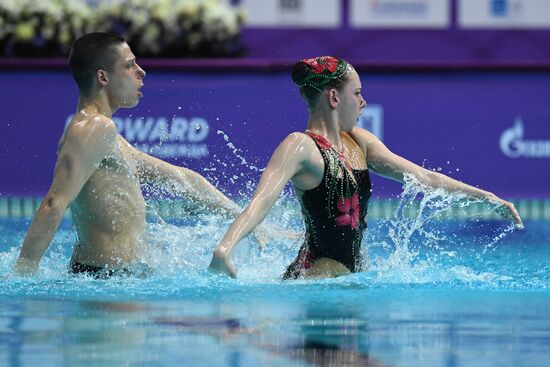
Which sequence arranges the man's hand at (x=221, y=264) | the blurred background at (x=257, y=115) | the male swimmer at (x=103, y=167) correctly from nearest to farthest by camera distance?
the man's hand at (x=221, y=264) < the male swimmer at (x=103, y=167) < the blurred background at (x=257, y=115)

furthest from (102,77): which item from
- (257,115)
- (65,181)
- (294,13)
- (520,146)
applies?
(294,13)

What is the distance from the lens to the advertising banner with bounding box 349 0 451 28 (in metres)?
10.4

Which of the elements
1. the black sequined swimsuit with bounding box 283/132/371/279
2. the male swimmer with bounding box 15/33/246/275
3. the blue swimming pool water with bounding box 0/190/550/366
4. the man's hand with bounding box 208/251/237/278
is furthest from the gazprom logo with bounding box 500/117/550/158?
the man's hand with bounding box 208/251/237/278

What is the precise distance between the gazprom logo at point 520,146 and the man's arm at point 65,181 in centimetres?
412

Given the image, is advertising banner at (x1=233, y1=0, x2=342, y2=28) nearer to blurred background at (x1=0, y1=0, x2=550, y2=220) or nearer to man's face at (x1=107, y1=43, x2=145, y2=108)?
blurred background at (x1=0, y1=0, x2=550, y2=220)

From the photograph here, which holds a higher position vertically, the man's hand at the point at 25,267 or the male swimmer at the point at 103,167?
the male swimmer at the point at 103,167

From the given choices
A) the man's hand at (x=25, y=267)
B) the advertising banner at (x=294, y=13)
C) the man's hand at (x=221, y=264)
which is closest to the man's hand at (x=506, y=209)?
the man's hand at (x=221, y=264)

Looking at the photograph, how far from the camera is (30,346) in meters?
3.41

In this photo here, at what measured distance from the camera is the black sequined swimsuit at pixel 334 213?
4516mm

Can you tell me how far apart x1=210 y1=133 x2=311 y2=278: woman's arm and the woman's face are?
24 cm

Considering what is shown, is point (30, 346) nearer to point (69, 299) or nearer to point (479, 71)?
point (69, 299)

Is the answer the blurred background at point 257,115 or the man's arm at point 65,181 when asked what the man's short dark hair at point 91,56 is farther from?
the blurred background at point 257,115

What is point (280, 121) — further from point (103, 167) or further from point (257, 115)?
point (103, 167)

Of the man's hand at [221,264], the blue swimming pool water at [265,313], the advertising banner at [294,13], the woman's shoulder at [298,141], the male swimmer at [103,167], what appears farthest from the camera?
the advertising banner at [294,13]
